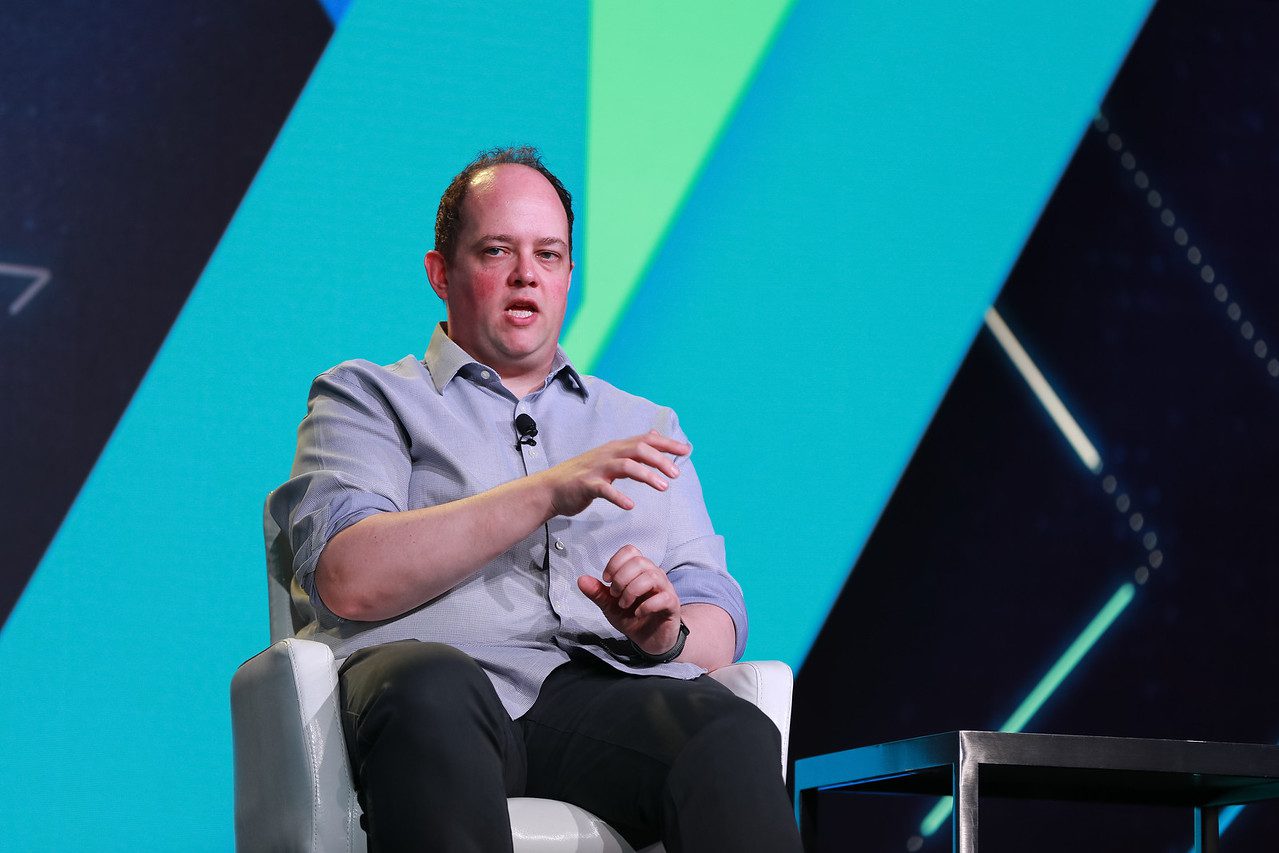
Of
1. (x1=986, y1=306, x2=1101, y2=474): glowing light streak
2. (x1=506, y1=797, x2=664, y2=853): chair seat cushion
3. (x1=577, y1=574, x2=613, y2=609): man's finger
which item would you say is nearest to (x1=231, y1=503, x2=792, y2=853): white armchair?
(x1=506, y1=797, x2=664, y2=853): chair seat cushion

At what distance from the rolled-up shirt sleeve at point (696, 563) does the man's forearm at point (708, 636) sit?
19 mm

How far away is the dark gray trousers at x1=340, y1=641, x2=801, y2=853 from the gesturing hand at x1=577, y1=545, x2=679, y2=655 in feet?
0.19

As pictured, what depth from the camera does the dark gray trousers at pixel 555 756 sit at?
1.28 meters

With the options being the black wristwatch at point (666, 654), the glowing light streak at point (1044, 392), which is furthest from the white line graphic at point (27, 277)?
the glowing light streak at point (1044, 392)

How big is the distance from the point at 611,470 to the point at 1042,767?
682 mm

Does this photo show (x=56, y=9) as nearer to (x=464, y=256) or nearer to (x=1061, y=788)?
(x=464, y=256)

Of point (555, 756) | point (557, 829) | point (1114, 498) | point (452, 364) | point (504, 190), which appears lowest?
point (557, 829)

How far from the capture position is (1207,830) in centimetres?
216

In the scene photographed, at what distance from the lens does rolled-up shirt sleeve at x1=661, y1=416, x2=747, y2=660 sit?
183cm

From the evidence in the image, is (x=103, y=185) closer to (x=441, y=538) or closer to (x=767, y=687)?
(x=441, y=538)

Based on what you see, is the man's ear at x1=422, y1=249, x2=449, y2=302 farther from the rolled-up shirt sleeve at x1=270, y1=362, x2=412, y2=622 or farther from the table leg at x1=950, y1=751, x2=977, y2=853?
the table leg at x1=950, y1=751, x2=977, y2=853

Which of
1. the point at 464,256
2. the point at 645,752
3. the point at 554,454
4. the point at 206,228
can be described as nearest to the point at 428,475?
the point at 554,454

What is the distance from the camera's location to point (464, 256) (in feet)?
6.27

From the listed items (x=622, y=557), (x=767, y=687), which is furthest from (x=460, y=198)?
(x=767, y=687)
